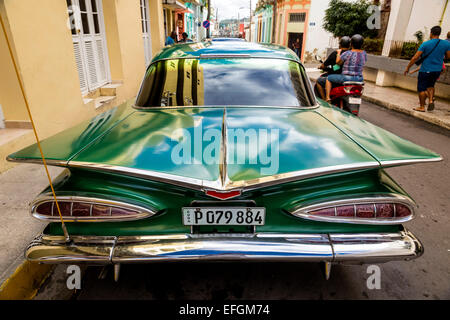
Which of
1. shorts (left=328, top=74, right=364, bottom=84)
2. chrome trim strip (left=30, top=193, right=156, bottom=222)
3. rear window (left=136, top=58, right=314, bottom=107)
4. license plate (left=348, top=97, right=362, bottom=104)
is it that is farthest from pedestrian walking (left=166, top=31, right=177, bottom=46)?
chrome trim strip (left=30, top=193, right=156, bottom=222)

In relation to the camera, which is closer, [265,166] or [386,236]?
[265,166]

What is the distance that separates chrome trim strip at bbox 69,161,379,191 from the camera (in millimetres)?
1444

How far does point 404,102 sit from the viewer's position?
8.43 metres

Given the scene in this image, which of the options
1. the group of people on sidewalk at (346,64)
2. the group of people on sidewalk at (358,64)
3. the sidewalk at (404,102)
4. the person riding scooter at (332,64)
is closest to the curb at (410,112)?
the sidewalk at (404,102)

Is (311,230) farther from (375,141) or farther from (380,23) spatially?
(380,23)

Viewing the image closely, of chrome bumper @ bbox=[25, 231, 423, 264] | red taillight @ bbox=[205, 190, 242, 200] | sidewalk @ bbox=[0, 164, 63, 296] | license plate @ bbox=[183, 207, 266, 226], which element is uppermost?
red taillight @ bbox=[205, 190, 242, 200]

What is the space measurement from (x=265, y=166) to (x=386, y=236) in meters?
0.80

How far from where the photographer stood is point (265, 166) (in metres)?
1.55

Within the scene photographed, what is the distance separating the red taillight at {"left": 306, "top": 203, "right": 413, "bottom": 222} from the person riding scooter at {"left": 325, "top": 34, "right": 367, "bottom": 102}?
4.27 metres

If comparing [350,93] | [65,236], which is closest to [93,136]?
[65,236]

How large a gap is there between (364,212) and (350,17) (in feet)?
59.6

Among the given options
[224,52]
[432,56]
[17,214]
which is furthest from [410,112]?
[17,214]

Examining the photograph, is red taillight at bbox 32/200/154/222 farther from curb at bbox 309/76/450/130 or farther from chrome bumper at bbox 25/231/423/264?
curb at bbox 309/76/450/130

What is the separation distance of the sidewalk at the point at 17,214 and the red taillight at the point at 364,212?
2.08 meters
